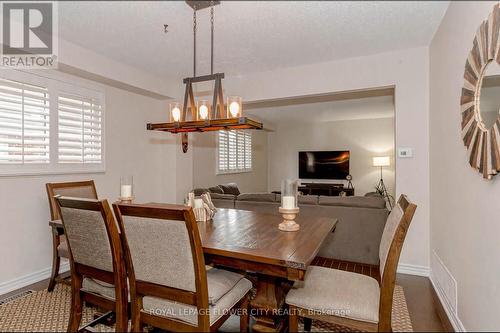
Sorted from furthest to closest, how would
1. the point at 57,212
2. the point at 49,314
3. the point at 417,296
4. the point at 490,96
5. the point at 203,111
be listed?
1. the point at 57,212
2. the point at 417,296
3. the point at 203,111
4. the point at 49,314
5. the point at 490,96

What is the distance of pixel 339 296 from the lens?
4.77 ft

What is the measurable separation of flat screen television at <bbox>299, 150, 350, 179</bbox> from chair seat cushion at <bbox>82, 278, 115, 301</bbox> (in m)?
6.19

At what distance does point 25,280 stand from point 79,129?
62.5 inches

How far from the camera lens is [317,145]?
7410 mm

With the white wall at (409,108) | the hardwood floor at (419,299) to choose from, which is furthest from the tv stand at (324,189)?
the white wall at (409,108)

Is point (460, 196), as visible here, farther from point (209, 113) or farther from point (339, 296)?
point (209, 113)

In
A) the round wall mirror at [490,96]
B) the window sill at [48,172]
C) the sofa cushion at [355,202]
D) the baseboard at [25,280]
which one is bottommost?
the baseboard at [25,280]

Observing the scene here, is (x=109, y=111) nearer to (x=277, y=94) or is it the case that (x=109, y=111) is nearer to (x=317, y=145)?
(x=277, y=94)

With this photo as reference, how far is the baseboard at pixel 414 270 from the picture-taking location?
2.80 metres

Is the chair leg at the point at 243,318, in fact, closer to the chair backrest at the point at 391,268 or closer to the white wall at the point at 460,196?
the chair backrest at the point at 391,268

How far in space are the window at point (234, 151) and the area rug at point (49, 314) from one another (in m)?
3.53

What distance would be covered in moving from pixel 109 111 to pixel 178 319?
113 inches

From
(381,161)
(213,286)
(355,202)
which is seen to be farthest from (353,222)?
(381,161)

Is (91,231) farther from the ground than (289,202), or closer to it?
closer to it
